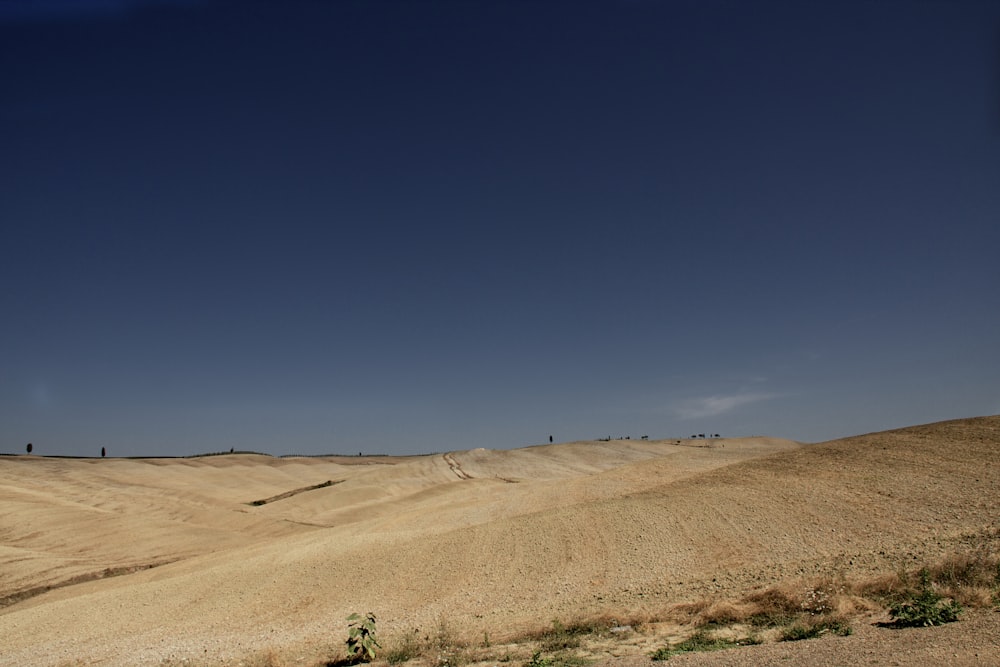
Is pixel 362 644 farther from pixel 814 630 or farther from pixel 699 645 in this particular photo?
pixel 814 630

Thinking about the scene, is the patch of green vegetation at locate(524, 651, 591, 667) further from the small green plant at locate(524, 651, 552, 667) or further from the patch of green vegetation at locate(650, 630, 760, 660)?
the patch of green vegetation at locate(650, 630, 760, 660)

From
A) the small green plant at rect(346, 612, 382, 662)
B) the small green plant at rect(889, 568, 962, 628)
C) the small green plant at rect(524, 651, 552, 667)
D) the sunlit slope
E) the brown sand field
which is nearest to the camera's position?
the small green plant at rect(889, 568, 962, 628)

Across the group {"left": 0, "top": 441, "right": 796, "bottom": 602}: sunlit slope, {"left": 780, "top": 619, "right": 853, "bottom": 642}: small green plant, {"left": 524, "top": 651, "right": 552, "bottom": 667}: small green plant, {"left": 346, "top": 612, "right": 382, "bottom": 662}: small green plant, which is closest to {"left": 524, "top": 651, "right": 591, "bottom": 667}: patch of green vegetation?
{"left": 524, "top": 651, "right": 552, "bottom": 667}: small green plant

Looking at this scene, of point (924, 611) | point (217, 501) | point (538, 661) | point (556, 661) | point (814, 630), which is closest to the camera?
point (924, 611)

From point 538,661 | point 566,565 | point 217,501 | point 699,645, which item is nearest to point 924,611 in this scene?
point 699,645

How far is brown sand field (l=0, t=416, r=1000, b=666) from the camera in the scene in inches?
587

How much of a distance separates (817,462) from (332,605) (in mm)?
22397

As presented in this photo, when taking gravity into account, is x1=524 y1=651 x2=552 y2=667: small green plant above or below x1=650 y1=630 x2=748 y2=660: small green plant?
below

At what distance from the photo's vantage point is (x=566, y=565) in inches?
790

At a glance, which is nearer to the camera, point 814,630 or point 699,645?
point 814,630

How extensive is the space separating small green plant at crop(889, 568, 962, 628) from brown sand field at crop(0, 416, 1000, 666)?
41 cm

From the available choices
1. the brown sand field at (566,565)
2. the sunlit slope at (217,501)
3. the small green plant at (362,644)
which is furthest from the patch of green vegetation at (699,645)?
the sunlit slope at (217,501)

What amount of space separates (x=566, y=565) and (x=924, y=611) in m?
11.2

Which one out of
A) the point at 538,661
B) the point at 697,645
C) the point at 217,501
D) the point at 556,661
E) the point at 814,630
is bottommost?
the point at 217,501
